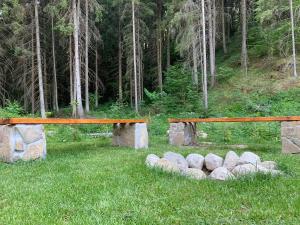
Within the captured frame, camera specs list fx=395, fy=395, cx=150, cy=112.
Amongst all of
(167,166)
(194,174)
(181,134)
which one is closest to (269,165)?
(194,174)

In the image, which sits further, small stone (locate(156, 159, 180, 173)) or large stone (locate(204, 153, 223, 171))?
large stone (locate(204, 153, 223, 171))

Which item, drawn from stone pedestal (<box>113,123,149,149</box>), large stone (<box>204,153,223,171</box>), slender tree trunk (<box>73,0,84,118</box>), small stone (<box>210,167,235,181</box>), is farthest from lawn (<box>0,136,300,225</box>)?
slender tree trunk (<box>73,0,84,118</box>)

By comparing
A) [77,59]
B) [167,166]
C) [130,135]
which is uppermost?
[77,59]

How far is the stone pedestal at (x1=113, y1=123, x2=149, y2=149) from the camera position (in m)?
9.19

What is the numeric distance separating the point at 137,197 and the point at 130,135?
5.36m

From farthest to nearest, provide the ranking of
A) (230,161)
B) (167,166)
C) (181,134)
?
(181,134), (230,161), (167,166)

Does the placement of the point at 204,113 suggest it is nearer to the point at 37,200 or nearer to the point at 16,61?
the point at 37,200

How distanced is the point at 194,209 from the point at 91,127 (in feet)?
39.5

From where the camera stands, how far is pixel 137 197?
3.96 metres

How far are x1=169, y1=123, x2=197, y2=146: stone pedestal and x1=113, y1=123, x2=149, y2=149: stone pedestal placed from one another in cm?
128

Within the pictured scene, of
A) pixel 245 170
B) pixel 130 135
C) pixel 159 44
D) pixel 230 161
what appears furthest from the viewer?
pixel 159 44

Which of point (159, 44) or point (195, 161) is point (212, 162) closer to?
point (195, 161)

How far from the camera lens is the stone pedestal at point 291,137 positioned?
7906 millimetres

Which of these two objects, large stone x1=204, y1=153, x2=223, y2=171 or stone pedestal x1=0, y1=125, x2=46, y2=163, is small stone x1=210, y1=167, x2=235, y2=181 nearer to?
large stone x1=204, y1=153, x2=223, y2=171
